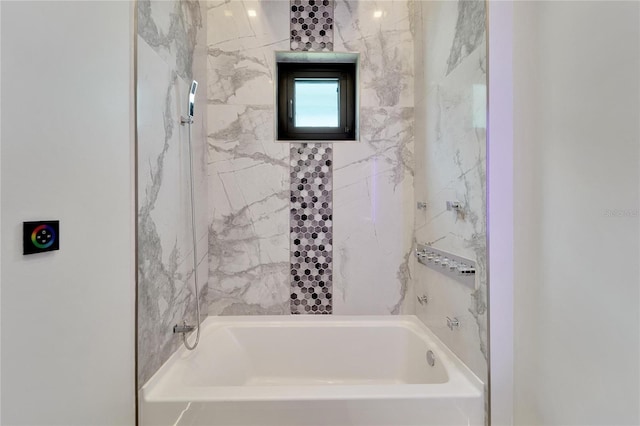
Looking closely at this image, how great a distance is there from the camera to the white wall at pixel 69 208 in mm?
667

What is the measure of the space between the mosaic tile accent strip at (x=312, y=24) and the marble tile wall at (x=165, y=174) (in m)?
0.59

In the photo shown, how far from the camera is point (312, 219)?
1996 millimetres

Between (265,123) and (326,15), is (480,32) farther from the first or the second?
(265,123)

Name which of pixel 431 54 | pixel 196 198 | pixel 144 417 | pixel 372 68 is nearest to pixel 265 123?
pixel 196 198

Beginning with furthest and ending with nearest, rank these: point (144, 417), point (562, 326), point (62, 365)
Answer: point (144, 417)
point (562, 326)
point (62, 365)

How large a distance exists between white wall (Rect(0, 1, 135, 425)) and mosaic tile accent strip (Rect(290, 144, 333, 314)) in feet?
3.41

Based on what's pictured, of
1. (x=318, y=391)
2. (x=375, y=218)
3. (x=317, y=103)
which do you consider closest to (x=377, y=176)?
(x=375, y=218)

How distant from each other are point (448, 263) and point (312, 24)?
1.69 metres

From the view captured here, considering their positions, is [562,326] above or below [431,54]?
below

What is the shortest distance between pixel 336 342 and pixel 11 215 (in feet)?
5.56

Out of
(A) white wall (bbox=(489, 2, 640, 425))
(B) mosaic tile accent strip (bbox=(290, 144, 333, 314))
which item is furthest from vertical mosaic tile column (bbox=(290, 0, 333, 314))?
(A) white wall (bbox=(489, 2, 640, 425))

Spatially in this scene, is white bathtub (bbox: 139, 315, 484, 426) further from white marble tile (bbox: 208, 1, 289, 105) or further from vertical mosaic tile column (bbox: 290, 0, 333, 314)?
white marble tile (bbox: 208, 1, 289, 105)

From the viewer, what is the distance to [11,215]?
65 centimetres

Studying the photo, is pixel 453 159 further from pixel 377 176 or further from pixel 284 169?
pixel 284 169
